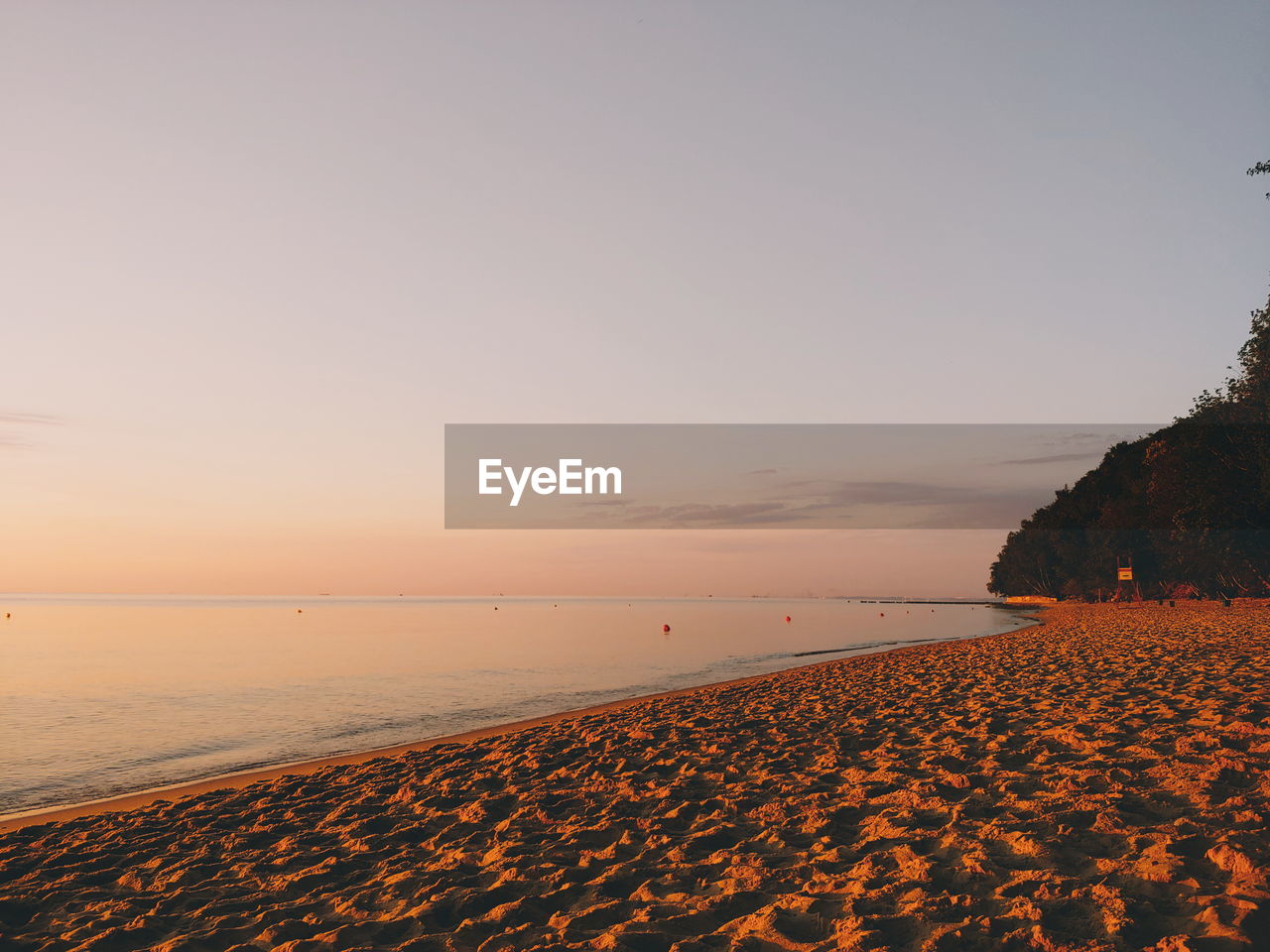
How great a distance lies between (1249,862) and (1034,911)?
72.6 inches

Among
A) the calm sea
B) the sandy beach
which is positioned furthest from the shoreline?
the sandy beach

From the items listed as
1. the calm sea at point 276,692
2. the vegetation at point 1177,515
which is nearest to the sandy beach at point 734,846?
the calm sea at point 276,692

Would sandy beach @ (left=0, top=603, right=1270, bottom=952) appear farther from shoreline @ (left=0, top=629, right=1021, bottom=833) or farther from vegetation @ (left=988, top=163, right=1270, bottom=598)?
vegetation @ (left=988, top=163, right=1270, bottom=598)

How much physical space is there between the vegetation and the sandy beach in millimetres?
20345

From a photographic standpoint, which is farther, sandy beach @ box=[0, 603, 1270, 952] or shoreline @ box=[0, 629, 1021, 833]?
shoreline @ box=[0, 629, 1021, 833]

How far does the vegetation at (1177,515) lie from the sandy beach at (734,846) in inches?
801

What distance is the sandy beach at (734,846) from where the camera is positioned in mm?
5387

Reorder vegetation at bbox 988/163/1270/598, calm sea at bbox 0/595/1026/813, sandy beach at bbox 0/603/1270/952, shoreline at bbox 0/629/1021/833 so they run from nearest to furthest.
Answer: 1. sandy beach at bbox 0/603/1270/952
2. shoreline at bbox 0/629/1021/833
3. calm sea at bbox 0/595/1026/813
4. vegetation at bbox 988/163/1270/598

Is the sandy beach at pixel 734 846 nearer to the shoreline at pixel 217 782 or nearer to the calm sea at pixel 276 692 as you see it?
the shoreline at pixel 217 782

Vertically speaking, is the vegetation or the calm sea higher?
the vegetation

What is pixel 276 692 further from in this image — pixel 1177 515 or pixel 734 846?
pixel 1177 515

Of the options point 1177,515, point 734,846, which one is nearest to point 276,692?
point 734,846

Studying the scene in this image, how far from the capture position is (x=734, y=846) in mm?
7145

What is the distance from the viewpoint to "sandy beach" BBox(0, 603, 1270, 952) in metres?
5.39
